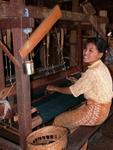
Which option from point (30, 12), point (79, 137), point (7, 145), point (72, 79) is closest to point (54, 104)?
point (79, 137)

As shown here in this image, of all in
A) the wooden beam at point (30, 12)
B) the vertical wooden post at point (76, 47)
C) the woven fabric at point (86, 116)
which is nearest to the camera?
the wooden beam at point (30, 12)

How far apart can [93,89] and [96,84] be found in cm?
8

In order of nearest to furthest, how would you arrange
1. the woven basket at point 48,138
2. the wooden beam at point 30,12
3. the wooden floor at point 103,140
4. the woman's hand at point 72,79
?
the wooden beam at point 30,12
the woven basket at point 48,138
the wooden floor at point 103,140
the woman's hand at point 72,79

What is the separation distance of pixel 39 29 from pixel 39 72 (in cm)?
142

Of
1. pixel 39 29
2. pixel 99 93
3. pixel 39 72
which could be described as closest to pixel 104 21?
pixel 39 72

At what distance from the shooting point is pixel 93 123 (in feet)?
9.18

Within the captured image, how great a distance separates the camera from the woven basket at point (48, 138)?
221 centimetres

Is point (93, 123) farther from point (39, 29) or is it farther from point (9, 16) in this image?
point (9, 16)

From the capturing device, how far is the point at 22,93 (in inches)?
91.9

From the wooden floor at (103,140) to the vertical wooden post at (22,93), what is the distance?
1.50m

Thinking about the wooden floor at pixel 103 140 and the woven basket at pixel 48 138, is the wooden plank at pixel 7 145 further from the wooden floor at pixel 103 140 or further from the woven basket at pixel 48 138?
the wooden floor at pixel 103 140

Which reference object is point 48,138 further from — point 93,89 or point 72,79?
point 72,79

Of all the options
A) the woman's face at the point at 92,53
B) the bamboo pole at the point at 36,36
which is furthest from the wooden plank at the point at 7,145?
the woman's face at the point at 92,53

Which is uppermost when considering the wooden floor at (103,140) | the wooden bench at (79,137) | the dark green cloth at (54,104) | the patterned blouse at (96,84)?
the patterned blouse at (96,84)
